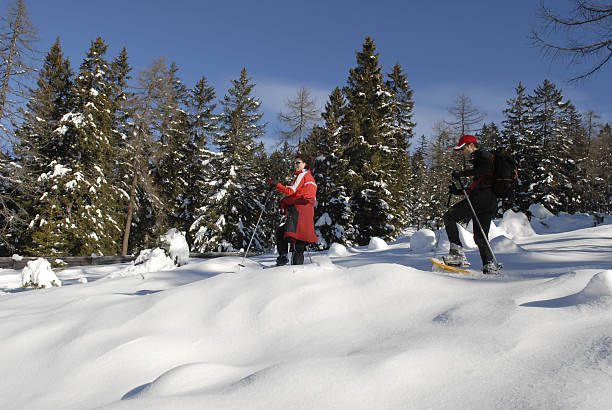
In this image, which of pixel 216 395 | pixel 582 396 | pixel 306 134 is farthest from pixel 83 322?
pixel 306 134

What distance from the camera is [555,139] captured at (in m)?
30.0

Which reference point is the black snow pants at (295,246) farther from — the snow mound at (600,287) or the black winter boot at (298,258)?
the snow mound at (600,287)

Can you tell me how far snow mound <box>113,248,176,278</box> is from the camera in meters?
7.15

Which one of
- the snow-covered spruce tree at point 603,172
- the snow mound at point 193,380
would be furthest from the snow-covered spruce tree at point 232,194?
the snow-covered spruce tree at point 603,172

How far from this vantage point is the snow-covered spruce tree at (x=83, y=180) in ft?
57.2

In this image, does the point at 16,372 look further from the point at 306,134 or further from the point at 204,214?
the point at 306,134

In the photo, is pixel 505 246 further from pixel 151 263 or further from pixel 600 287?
pixel 151 263

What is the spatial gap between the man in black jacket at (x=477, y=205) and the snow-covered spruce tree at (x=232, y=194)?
18525 mm

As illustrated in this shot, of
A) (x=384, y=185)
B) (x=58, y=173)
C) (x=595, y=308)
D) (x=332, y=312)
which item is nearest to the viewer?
(x=595, y=308)

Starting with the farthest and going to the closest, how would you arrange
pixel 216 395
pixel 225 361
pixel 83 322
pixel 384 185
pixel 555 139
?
1. pixel 555 139
2. pixel 384 185
3. pixel 83 322
4. pixel 225 361
5. pixel 216 395

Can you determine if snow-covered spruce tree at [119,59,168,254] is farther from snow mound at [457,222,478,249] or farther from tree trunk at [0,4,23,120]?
snow mound at [457,222,478,249]

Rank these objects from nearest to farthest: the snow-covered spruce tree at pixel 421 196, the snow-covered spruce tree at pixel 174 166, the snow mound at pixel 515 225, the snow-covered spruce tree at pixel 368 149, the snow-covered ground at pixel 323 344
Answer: the snow-covered ground at pixel 323 344
the snow mound at pixel 515 225
the snow-covered spruce tree at pixel 368 149
the snow-covered spruce tree at pixel 174 166
the snow-covered spruce tree at pixel 421 196

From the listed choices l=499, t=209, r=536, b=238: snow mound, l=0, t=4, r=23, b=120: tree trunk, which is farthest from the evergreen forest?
l=499, t=209, r=536, b=238: snow mound

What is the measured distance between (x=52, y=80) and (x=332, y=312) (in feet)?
85.2
